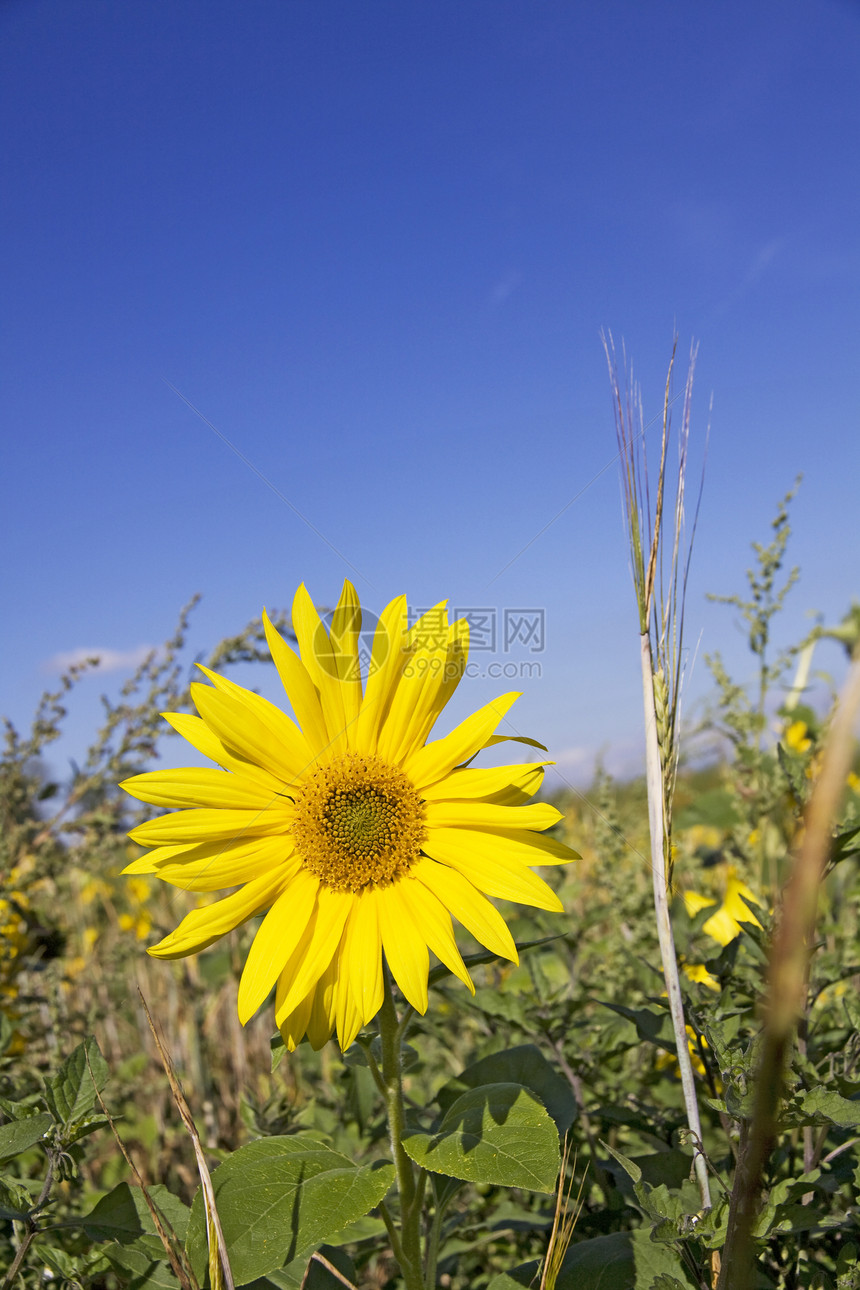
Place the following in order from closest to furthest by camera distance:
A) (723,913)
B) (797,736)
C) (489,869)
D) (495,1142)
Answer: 1. (495,1142)
2. (489,869)
3. (723,913)
4. (797,736)

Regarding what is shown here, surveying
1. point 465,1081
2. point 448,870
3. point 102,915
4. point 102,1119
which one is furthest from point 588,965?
point 102,915

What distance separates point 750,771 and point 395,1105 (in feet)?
6.94

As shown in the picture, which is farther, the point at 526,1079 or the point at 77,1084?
the point at 526,1079

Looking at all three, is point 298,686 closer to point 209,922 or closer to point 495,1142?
point 209,922

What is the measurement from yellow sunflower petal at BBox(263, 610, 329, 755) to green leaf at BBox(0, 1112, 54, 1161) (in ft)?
2.46

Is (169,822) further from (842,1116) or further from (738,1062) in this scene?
(842,1116)

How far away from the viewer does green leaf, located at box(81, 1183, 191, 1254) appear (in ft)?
4.69

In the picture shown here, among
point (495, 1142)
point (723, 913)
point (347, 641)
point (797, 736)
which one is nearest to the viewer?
point (495, 1142)

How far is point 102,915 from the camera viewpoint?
5.34m

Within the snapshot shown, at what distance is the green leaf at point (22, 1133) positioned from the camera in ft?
4.27

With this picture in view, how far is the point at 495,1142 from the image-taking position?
1.29 metres

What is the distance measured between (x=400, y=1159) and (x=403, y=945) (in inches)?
13.7

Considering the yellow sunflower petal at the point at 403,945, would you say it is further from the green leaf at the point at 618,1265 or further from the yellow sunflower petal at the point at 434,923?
the green leaf at the point at 618,1265

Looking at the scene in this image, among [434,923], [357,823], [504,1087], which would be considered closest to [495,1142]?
[504,1087]
